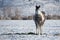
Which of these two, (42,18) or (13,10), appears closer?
(42,18)

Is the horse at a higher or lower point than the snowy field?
higher

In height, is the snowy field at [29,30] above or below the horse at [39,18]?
below

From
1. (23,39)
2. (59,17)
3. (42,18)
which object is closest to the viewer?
(23,39)

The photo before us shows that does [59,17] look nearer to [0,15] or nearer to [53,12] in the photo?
[53,12]

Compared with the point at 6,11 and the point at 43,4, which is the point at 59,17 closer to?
the point at 43,4

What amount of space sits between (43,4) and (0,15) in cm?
280

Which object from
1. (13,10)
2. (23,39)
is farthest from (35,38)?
(13,10)

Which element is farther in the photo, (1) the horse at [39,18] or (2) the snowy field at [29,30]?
(1) the horse at [39,18]

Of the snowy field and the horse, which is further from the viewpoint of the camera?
the horse

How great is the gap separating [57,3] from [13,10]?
2848mm

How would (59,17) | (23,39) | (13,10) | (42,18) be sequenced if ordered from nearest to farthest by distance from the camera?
(23,39) < (42,18) < (59,17) < (13,10)

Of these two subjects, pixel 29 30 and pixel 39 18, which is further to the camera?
pixel 29 30

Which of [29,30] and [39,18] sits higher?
[39,18]

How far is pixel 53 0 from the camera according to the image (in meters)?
20.5
